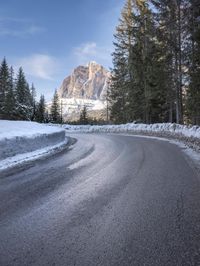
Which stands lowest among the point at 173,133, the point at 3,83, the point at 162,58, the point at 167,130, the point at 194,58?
the point at 173,133

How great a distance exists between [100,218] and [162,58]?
26.7 m

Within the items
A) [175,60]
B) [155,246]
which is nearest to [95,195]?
[155,246]

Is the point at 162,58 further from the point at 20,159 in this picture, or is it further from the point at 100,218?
the point at 100,218

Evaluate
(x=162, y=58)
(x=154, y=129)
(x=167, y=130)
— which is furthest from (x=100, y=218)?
(x=162, y=58)

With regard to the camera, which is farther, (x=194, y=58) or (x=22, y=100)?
(x=22, y=100)

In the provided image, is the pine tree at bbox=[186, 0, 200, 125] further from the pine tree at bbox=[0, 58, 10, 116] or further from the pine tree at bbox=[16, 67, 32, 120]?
the pine tree at bbox=[0, 58, 10, 116]

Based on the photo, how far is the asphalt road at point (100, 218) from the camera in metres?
3.54

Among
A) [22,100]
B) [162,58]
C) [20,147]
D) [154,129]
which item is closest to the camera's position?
[20,147]

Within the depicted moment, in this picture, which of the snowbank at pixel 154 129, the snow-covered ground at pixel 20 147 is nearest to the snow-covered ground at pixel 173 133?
the snowbank at pixel 154 129

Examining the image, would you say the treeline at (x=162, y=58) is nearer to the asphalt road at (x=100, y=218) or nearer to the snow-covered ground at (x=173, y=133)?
the snow-covered ground at (x=173, y=133)

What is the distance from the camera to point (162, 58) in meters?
29.7

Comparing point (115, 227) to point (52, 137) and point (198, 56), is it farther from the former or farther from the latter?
point (198, 56)

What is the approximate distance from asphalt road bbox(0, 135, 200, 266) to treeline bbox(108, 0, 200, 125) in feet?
49.6

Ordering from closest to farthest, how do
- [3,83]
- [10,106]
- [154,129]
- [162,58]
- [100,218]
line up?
[100,218] → [154,129] → [162,58] → [10,106] → [3,83]
